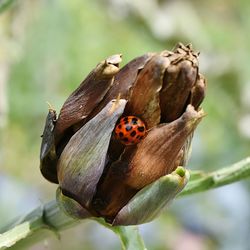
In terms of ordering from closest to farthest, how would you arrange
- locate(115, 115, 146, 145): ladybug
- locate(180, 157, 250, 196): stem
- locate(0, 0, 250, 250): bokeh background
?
locate(115, 115, 146, 145): ladybug < locate(180, 157, 250, 196): stem < locate(0, 0, 250, 250): bokeh background

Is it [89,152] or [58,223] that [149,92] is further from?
[58,223]

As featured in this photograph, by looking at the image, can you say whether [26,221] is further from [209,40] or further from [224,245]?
[209,40]

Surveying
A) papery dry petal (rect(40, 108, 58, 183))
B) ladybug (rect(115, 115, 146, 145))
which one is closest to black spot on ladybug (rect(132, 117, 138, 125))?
ladybug (rect(115, 115, 146, 145))

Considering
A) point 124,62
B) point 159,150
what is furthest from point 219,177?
point 124,62

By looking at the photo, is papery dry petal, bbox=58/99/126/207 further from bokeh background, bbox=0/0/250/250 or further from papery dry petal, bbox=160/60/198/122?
bokeh background, bbox=0/0/250/250

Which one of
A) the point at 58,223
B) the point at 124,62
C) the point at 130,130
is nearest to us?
the point at 130,130

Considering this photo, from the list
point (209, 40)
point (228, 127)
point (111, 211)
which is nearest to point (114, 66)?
point (111, 211)

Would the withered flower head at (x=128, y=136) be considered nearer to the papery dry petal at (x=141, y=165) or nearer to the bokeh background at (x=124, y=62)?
the papery dry petal at (x=141, y=165)
